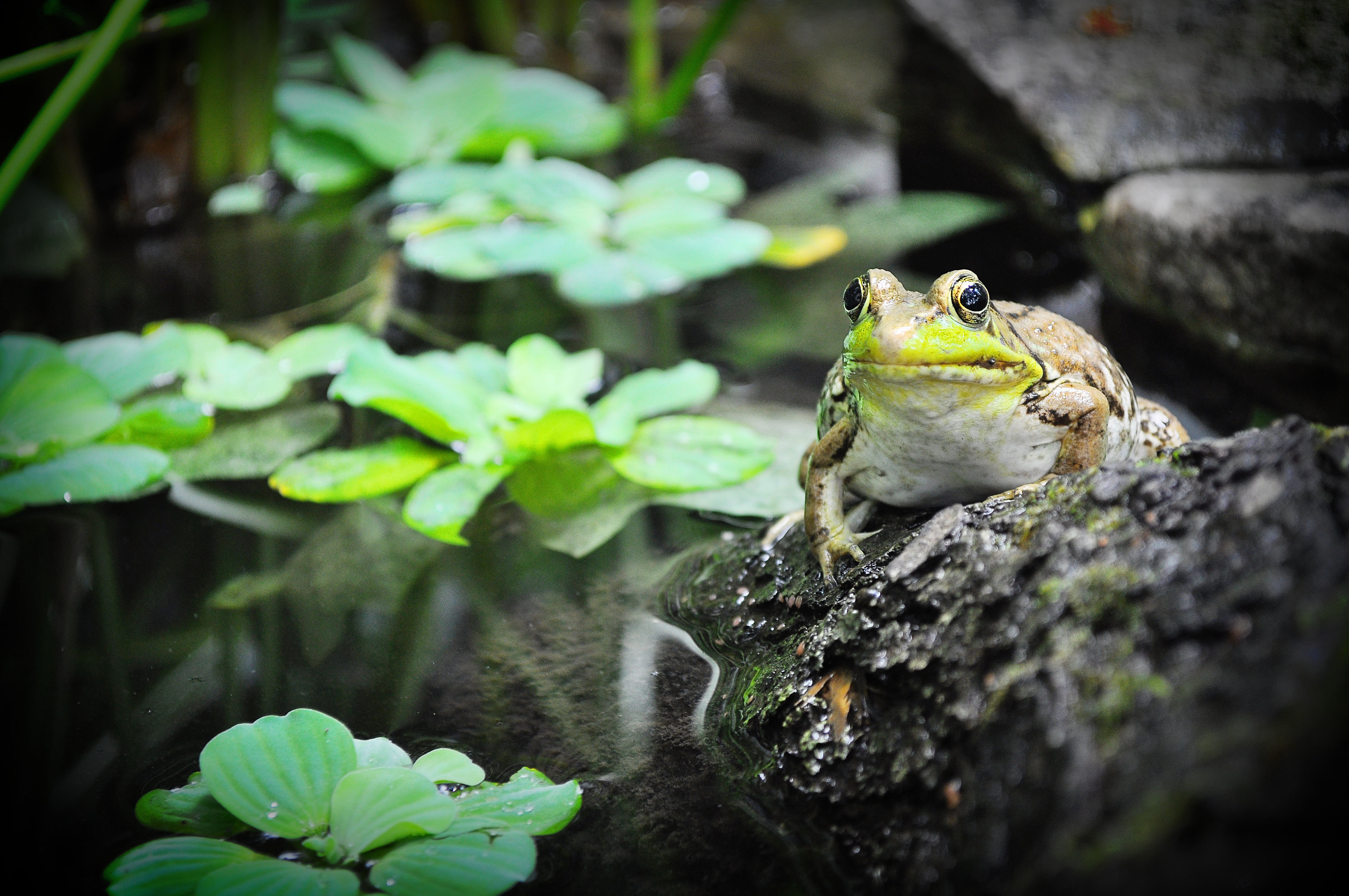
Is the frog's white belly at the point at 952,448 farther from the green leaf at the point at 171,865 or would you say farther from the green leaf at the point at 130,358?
the green leaf at the point at 130,358

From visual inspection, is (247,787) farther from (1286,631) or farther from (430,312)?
(430,312)

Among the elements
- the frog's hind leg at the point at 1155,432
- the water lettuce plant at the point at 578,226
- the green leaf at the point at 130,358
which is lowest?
the green leaf at the point at 130,358

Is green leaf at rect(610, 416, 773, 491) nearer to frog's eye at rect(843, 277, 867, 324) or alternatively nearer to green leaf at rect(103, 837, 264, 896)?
frog's eye at rect(843, 277, 867, 324)

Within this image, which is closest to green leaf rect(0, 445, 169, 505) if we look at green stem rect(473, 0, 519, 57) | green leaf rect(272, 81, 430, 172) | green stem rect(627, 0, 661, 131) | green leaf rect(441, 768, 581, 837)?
green leaf rect(441, 768, 581, 837)

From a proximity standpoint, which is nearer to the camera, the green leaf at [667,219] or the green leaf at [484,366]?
the green leaf at [484,366]

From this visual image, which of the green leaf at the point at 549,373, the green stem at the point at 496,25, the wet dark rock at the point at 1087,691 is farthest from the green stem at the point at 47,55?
the wet dark rock at the point at 1087,691

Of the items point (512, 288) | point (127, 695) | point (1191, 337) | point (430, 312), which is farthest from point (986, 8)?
point (127, 695)

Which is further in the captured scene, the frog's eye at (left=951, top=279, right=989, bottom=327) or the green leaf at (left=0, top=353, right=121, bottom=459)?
the green leaf at (left=0, top=353, right=121, bottom=459)

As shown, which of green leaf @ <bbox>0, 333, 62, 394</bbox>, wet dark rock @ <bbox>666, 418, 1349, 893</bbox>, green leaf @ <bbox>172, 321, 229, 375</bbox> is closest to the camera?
wet dark rock @ <bbox>666, 418, 1349, 893</bbox>
